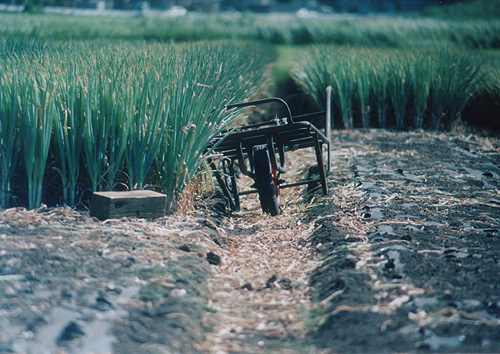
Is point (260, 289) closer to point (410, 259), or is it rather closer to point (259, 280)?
point (259, 280)

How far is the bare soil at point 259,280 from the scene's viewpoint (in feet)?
7.24

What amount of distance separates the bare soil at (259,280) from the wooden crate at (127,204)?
6 cm

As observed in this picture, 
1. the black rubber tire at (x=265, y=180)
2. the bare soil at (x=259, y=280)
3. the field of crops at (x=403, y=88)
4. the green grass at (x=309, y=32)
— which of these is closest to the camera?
the bare soil at (x=259, y=280)

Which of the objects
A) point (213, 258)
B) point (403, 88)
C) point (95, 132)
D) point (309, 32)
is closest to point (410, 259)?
point (213, 258)

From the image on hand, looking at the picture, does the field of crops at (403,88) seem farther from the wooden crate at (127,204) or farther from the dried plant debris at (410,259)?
the wooden crate at (127,204)

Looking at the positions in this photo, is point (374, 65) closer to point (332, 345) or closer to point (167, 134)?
point (167, 134)

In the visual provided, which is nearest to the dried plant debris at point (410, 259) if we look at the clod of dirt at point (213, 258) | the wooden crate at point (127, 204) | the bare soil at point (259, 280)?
the bare soil at point (259, 280)

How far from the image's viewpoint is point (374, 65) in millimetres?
7875

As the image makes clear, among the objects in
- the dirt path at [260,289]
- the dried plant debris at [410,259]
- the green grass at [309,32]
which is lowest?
the dirt path at [260,289]

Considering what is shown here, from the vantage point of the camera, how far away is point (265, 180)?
13.3 feet

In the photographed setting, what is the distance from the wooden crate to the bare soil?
0.06m

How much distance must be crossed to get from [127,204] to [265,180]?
1.13 metres

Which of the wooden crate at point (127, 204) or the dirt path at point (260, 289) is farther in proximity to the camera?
the wooden crate at point (127, 204)

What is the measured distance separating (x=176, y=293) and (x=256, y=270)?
0.78 metres
